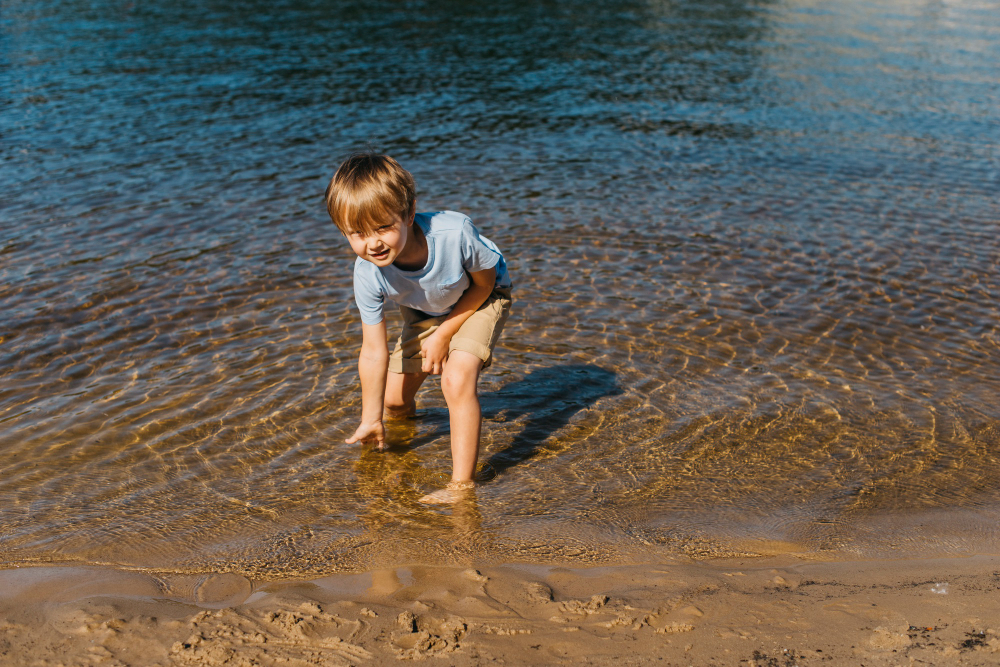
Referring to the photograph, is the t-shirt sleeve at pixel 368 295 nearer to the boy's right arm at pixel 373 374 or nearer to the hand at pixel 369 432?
the boy's right arm at pixel 373 374

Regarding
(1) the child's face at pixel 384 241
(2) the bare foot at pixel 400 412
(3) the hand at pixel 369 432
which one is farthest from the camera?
(2) the bare foot at pixel 400 412

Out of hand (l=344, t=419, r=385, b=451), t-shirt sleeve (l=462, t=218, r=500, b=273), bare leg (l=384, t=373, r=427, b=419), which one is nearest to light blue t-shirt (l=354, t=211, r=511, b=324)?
t-shirt sleeve (l=462, t=218, r=500, b=273)

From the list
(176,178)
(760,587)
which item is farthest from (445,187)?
(760,587)

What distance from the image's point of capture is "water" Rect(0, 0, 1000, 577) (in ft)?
14.1

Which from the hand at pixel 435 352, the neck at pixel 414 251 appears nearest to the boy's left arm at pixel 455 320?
the hand at pixel 435 352

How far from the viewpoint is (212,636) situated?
308 centimetres

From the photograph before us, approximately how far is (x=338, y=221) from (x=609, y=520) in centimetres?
207

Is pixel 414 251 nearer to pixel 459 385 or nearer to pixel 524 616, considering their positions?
pixel 459 385

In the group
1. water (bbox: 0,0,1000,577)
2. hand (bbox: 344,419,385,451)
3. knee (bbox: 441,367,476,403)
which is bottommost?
water (bbox: 0,0,1000,577)

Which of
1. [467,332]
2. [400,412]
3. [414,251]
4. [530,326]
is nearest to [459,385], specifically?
[467,332]

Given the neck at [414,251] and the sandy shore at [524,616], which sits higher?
the neck at [414,251]

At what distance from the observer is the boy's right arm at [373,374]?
14.7 feet

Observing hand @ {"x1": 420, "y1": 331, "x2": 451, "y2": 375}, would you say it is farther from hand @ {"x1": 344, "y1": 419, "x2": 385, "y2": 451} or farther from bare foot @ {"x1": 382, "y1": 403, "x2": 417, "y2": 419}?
bare foot @ {"x1": 382, "y1": 403, "x2": 417, "y2": 419}

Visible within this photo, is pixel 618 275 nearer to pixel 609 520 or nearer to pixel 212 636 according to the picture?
pixel 609 520
